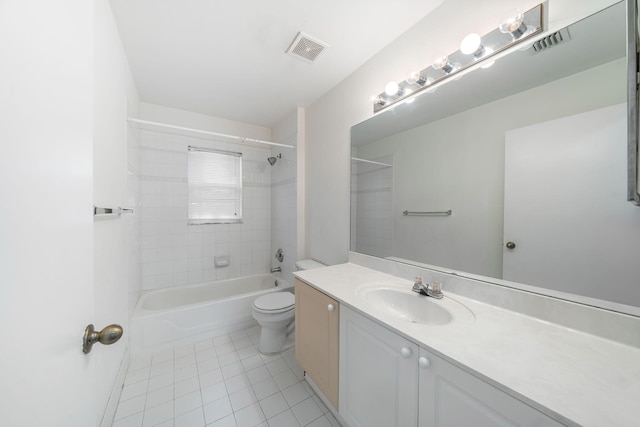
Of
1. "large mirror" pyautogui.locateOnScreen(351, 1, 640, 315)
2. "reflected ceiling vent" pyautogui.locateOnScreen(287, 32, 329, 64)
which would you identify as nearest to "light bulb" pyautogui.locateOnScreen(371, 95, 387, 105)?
"large mirror" pyautogui.locateOnScreen(351, 1, 640, 315)

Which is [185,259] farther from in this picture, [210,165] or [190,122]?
[190,122]

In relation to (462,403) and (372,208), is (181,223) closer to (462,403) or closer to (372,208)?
(372,208)

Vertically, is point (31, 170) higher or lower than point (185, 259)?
higher

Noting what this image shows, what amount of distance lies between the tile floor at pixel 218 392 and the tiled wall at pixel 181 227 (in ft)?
3.11

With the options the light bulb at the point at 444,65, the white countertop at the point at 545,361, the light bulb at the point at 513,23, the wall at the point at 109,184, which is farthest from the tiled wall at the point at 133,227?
the light bulb at the point at 513,23

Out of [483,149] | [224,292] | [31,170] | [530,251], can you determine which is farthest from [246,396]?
[483,149]

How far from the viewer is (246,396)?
4.96ft

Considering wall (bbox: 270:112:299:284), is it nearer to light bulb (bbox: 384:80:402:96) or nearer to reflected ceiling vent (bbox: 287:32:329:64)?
reflected ceiling vent (bbox: 287:32:329:64)

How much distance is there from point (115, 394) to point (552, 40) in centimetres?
299

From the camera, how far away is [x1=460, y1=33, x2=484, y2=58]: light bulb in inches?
43.1

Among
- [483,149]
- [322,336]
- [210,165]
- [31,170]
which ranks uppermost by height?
[210,165]

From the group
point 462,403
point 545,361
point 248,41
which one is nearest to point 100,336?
point 462,403

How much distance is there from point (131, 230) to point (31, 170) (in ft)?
6.50

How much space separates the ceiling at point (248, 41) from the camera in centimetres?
130
